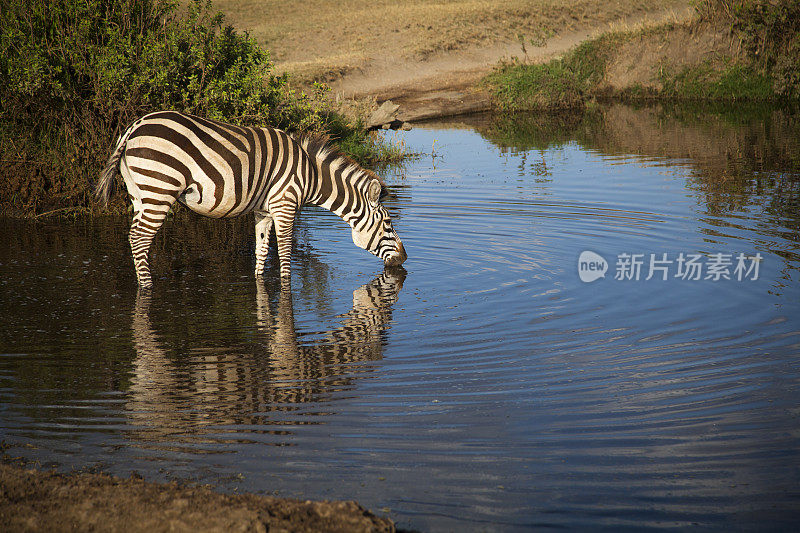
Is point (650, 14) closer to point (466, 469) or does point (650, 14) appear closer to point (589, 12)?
point (589, 12)

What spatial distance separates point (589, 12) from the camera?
55.5m

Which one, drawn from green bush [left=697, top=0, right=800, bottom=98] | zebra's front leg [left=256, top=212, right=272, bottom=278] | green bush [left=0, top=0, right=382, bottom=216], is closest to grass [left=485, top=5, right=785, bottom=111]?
green bush [left=697, top=0, right=800, bottom=98]

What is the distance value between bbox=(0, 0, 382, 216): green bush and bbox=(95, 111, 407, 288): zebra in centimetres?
395

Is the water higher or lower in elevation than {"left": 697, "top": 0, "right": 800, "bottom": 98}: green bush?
lower

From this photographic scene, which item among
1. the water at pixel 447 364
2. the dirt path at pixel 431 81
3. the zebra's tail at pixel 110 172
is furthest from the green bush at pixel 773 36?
the zebra's tail at pixel 110 172

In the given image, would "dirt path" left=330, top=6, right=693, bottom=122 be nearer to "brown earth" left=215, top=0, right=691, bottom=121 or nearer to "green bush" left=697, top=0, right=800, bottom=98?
"brown earth" left=215, top=0, right=691, bottom=121

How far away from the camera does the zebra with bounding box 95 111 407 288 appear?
959 cm

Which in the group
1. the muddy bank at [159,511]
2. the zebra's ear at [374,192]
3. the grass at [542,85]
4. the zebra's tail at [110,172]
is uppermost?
the grass at [542,85]

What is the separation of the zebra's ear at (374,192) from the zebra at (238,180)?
1 cm

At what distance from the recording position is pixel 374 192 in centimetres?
1088

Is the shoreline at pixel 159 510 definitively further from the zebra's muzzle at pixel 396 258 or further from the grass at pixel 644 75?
the grass at pixel 644 75

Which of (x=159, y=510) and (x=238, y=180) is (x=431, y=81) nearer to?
(x=238, y=180)

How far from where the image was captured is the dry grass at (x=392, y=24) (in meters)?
40.2

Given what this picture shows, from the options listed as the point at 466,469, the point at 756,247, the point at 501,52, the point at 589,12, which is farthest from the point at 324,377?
the point at 589,12
